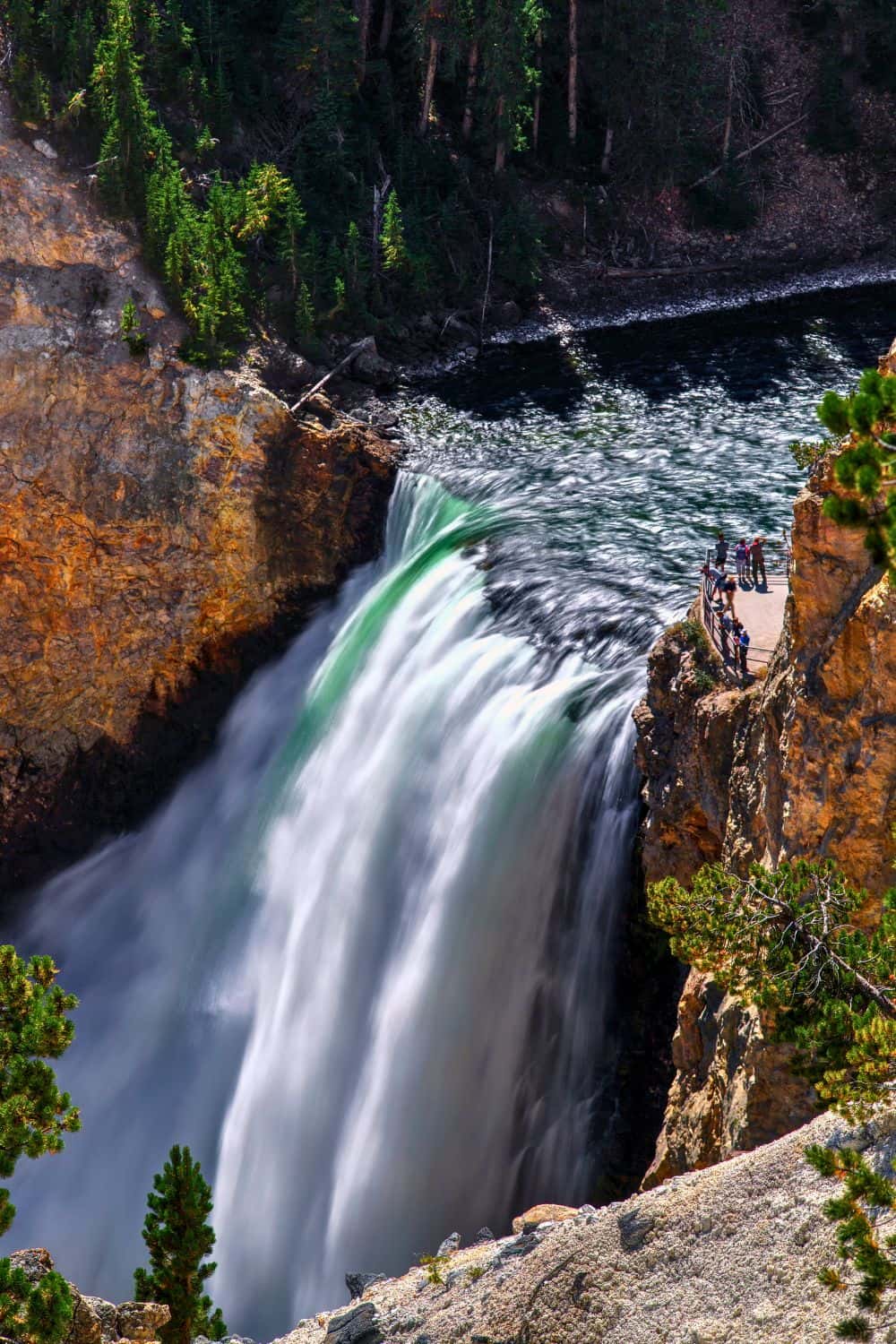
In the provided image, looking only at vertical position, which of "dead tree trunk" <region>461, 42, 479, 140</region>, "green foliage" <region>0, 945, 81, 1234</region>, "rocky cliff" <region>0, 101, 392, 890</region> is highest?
"dead tree trunk" <region>461, 42, 479, 140</region>

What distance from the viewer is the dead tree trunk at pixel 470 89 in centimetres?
4594

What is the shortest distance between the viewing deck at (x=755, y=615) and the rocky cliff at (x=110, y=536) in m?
11.9

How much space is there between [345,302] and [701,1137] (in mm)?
29774

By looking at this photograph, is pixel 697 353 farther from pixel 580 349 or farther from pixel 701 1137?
pixel 701 1137

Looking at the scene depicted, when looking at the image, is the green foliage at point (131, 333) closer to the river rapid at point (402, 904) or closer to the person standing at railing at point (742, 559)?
the river rapid at point (402, 904)

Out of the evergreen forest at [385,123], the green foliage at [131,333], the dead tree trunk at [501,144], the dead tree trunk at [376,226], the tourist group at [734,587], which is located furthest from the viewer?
the dead tree trunk at [501,144]

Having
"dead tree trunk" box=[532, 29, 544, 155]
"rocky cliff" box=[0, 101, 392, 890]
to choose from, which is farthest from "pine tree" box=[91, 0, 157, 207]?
"dead tree trunk" box=[532, 29, 544, 155]

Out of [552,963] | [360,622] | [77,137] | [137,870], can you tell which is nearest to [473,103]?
[77,137]

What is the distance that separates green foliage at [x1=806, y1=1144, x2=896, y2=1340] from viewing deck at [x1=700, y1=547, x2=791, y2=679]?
9.91 m

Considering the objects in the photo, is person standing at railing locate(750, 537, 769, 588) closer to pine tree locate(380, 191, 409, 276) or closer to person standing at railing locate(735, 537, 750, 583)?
person standing at railing locate(735, 537, 750, 583)

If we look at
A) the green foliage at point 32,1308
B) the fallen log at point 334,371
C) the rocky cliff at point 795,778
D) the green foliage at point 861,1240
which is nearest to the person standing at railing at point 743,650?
the rocky cliff at point 795,778

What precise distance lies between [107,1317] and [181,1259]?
1.28m

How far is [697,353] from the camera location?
40.3 m

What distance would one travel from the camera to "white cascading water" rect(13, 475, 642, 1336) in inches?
813
